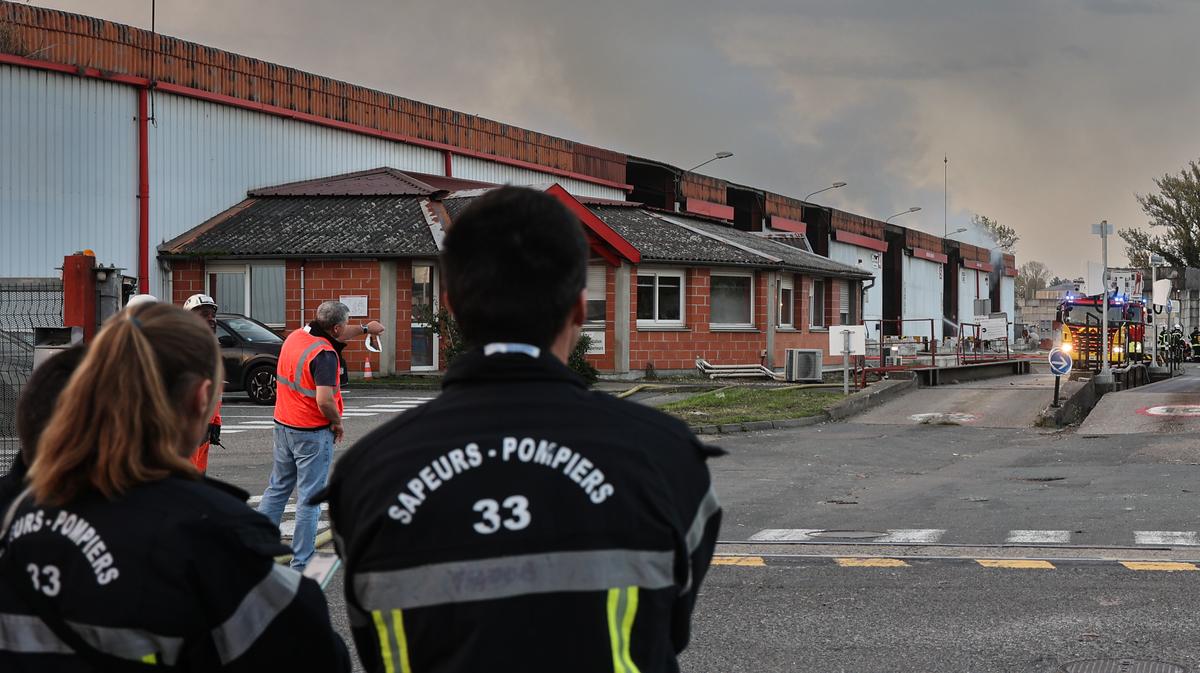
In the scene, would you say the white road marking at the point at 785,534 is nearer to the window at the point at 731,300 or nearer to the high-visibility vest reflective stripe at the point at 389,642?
the high-visibility vest reflective stripe at the point at 389,642

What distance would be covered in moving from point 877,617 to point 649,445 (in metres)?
5.29

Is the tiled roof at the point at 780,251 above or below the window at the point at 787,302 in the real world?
above

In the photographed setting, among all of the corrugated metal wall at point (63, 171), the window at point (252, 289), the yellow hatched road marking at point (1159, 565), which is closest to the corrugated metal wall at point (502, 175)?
the window at point (252, 289)

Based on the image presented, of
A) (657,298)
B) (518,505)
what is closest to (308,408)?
(518,505)

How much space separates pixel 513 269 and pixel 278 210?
3338 cm

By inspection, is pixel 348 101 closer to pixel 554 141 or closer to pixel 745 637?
pixel 554 141

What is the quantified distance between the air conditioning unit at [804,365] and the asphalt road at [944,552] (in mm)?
Result: 12359

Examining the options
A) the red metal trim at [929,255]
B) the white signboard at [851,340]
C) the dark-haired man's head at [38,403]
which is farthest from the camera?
the red metal trim at [929,255]

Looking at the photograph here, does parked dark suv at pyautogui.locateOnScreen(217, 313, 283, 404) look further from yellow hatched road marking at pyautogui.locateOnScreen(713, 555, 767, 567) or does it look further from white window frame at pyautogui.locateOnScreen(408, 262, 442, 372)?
yellow hatched road marking at pyautogui.locateOnScreen(713, 555, 767, 567)

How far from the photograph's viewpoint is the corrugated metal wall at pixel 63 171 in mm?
28734

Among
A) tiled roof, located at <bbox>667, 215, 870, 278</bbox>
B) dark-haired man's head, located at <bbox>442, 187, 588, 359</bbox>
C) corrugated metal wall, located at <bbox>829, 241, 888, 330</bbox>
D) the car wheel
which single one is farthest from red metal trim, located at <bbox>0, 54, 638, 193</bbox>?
dark-haired man's head, located at <bbox>442, 187, 588, 359</bbox>

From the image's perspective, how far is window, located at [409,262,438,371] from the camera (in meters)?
32.5

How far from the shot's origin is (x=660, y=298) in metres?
34.1

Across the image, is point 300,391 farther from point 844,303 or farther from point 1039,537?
point 844,303
